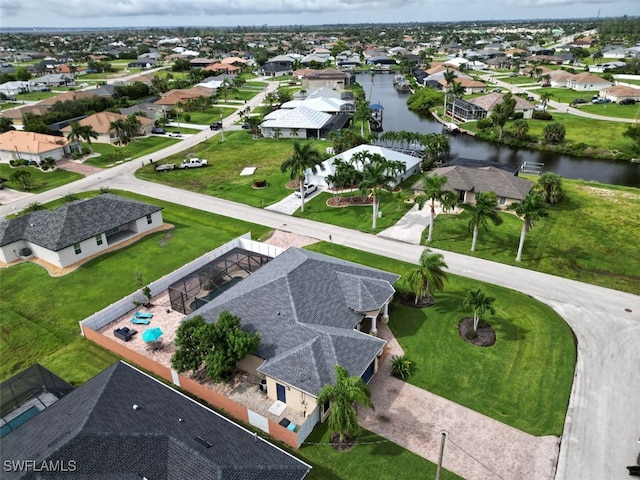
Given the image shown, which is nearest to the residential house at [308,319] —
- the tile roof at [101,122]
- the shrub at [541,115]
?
the tile roof at [101,122]

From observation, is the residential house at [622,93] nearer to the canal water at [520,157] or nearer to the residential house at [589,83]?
the residential house at [589,83]

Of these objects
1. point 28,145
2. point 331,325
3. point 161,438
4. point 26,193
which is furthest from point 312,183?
point 28,145

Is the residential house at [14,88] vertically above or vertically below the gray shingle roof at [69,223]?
above

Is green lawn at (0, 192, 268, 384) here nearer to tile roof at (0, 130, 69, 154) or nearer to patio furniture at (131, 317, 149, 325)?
patio furniture at (131, 317, 149, 325)

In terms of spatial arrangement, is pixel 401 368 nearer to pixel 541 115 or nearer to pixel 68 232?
pixel 68 232

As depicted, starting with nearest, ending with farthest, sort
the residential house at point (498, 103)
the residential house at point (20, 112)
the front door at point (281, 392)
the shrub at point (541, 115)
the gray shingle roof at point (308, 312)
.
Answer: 1. the gray shingle roof at point (308, 312)
2. the front door at point (281, 392)
3. the residential house at point (20, 112)
4. the shrub at point (541, 115)
5. the residential house at point (498, 103)

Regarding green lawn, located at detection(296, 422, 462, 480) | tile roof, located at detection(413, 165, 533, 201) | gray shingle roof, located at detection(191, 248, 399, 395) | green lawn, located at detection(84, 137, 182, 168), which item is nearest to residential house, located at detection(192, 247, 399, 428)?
gray shingle roof, located at detection(191, 248, 399, 395)

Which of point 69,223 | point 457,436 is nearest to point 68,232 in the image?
point 69,223
